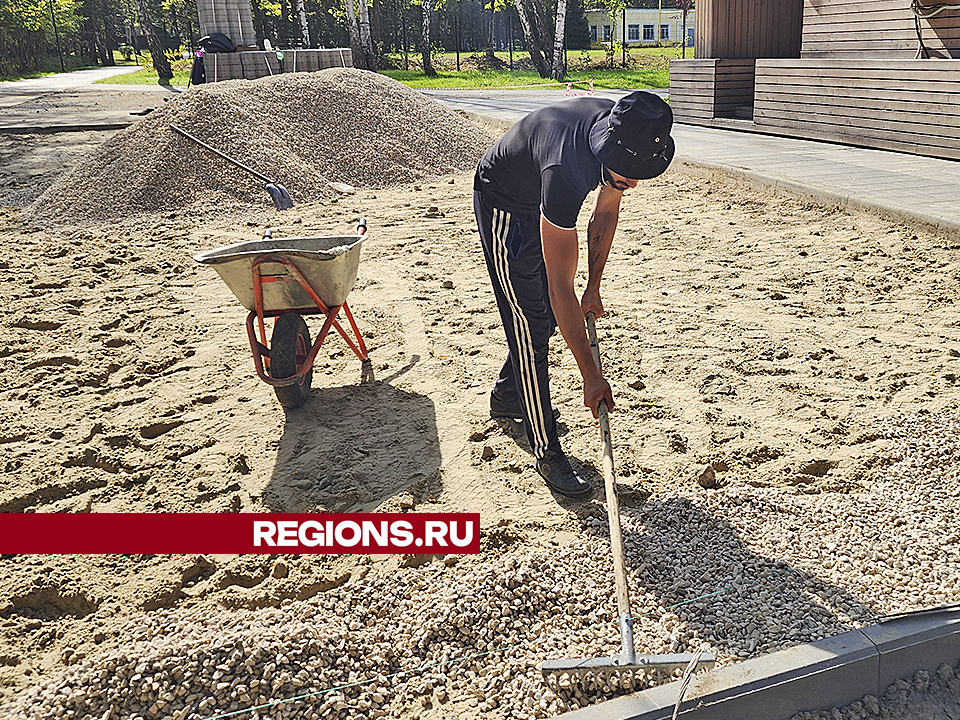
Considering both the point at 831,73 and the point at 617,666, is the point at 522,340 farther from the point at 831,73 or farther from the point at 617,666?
the point at 831,73

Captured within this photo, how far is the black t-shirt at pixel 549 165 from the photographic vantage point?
8.45 ft

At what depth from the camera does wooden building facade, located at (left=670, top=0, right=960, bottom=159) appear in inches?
377

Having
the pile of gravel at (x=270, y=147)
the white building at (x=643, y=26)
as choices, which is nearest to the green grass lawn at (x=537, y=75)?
the pile of gravel at (x=270, y=147)

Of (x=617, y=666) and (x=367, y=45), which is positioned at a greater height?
(x=367, y=45)

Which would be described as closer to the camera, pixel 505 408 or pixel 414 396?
pixel 505 408

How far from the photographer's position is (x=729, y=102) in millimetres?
13555

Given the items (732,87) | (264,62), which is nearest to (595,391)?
(732,87)

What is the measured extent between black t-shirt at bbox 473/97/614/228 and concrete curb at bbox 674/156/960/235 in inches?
193

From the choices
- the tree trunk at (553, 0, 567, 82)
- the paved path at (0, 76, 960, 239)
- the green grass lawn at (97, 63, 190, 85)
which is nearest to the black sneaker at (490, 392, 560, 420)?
the paved path at (0, 76, 960, 239)

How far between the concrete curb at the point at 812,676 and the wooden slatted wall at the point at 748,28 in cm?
1299

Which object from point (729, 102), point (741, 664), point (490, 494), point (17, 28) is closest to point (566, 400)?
point (490, 494)

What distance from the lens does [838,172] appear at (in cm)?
880

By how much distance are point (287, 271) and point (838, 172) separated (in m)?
7.18

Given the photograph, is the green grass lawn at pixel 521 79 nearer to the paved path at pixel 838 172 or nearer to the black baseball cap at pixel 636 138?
the paved path at pixel 838 172
